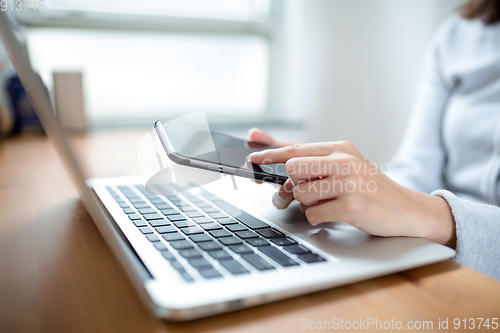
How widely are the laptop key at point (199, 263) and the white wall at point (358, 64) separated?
161cm

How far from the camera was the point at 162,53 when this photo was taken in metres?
1.62

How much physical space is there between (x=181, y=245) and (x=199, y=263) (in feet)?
0.14

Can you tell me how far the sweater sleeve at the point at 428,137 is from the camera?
89 cm

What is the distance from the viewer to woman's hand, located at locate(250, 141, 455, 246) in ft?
1.27

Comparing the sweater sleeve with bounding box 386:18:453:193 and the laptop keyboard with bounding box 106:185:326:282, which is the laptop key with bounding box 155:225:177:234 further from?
the sweater sleeve with bounding box 386:18:453:193

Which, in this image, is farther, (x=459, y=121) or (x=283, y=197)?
(x=459, y=121)

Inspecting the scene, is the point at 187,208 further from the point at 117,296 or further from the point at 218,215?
the point at 117,296

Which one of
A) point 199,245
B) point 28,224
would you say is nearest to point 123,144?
point 28,224

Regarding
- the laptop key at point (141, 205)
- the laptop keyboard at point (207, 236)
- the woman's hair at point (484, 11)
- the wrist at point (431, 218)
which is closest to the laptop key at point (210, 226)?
the laptop keyboard at point (207, 236)

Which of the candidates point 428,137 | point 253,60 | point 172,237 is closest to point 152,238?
point 172,237

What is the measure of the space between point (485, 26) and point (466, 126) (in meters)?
0.27

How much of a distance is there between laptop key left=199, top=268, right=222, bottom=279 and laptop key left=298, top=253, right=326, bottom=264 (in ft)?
0.26

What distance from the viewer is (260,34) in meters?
1.83

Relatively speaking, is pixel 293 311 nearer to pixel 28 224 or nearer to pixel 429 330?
pixel 429 330
